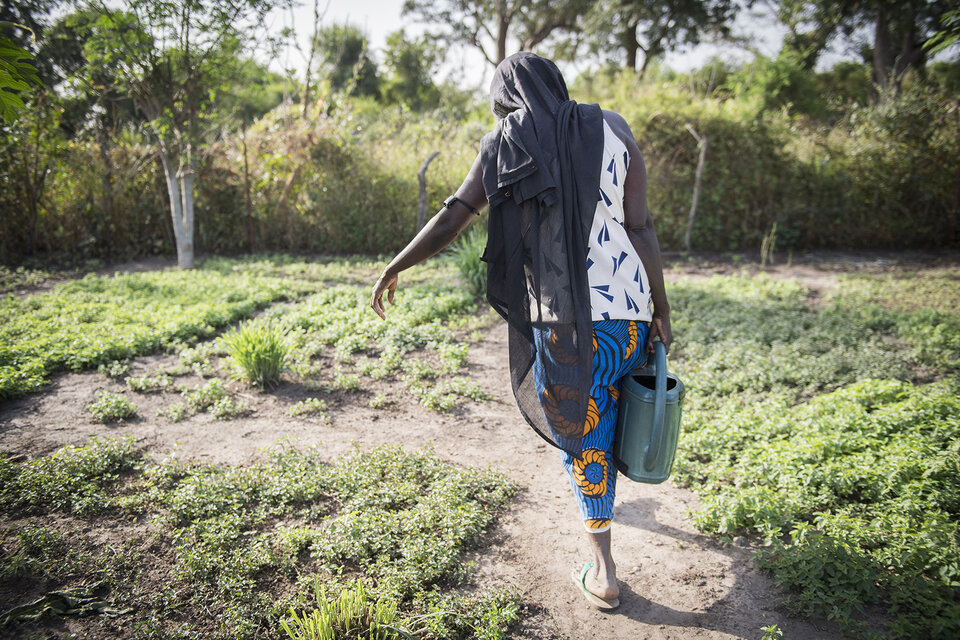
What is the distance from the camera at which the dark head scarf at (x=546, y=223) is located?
1.81 m

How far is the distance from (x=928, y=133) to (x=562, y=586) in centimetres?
1077

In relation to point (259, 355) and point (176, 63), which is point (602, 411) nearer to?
point (259, 355)

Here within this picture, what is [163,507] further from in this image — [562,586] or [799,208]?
[799,208]

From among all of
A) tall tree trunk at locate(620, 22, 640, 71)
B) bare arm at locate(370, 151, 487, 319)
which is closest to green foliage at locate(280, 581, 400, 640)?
bare arm at locate(370, 151, 487, 319)

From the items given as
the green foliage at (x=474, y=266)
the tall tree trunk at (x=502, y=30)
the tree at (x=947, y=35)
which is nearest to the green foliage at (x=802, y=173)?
the green foliage at (x=474, y=266)

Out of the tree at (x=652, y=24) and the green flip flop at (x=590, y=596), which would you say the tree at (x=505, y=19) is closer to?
the tree at (x=652, y=24)

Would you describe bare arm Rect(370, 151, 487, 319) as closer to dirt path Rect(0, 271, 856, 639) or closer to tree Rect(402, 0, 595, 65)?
dirt path Rect(0, 271, 856, 639)

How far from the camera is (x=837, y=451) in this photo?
2.90 metres

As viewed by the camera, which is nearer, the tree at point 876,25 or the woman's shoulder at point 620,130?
the woman's shoulder at point 620,130

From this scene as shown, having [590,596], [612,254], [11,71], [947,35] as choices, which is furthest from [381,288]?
[947,35]

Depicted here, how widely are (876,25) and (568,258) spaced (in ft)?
69.7

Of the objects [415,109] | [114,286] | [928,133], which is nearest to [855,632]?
[114,286]

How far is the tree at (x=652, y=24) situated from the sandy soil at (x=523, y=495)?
66.6 feet

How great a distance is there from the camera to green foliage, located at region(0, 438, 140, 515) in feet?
8.77
